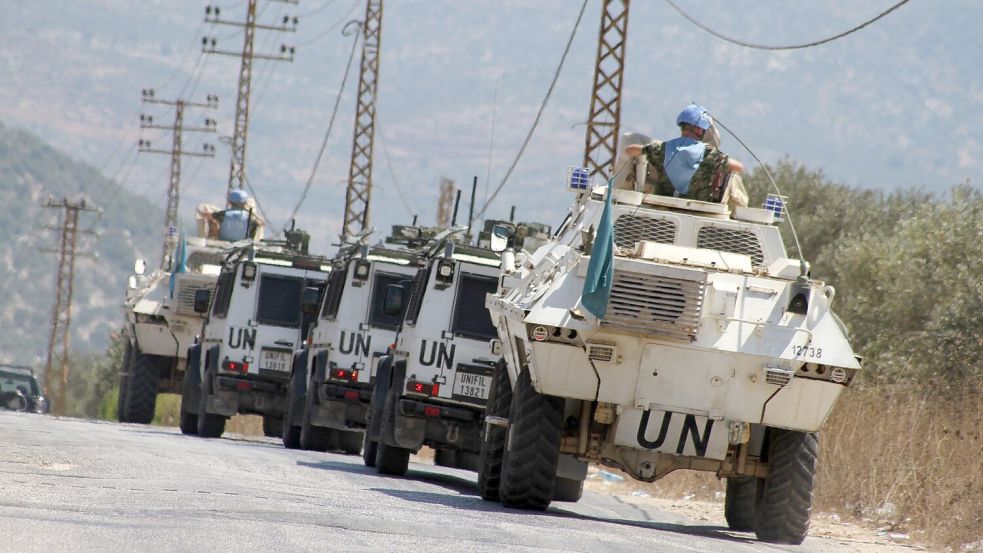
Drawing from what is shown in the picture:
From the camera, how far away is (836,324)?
548 inches

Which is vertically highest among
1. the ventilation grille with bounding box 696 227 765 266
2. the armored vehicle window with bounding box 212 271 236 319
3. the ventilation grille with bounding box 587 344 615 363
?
the ventilation grille with bounding box 696 227 765 266

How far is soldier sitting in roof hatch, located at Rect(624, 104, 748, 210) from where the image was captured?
15953 millimetres

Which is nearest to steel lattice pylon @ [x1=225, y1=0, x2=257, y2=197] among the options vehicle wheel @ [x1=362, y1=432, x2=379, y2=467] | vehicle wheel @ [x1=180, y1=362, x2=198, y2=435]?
vehicle wheel @ [x1=180, y1=362, x2=198, y2=435]

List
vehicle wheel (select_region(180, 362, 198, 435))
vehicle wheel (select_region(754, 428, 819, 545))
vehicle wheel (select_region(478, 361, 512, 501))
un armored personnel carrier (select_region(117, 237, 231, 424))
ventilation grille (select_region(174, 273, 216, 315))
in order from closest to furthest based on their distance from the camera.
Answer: vehicle wheel (select_region(754, 428, 819, 545))
vehicle wheel (select_region(478, 361, 512, 501))
vehicle wheel (select_region(180, 362, 198, 435))
ventilation grille (select_region(174, 273, 216, 315))
un armored personnel carrier (select_region(117, 237, 231, 424))

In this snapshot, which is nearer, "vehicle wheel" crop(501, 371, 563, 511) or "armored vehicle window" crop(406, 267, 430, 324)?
"vehicle wheel" crop(501, 371, 563, 511)

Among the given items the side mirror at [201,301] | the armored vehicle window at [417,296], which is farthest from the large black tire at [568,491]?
the side mirror at [201,301]

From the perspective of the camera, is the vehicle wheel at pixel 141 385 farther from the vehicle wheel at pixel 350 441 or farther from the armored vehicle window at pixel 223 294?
the vehicle wheel at pixel 350 441

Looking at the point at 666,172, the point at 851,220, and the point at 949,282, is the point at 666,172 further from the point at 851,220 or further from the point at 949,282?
the point at 851,220

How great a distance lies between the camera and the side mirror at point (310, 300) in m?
24.0

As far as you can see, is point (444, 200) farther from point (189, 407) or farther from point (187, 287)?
point (189, 407)

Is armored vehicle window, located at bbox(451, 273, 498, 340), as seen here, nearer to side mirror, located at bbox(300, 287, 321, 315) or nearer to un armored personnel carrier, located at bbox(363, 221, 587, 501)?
un armored personnel carrier, located at bbox(363, 221, 587, 501)

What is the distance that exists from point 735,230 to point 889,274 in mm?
16076

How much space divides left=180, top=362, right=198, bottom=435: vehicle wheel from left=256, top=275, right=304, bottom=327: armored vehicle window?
10.1ft

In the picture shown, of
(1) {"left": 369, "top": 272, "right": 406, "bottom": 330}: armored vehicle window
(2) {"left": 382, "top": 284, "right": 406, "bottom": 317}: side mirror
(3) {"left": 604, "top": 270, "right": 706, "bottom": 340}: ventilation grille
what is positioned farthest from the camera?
(1) {"left": 369, "top": 272, "right": 406, "bottom": 330}: armored vehicle window
